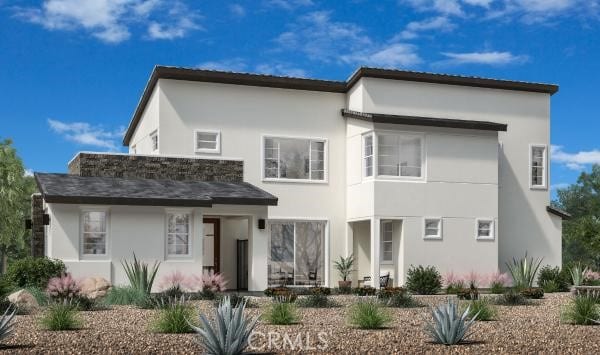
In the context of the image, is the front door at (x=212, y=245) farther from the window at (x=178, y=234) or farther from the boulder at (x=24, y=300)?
the boulder at (x=24, y=300)

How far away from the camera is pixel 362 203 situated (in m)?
27.8

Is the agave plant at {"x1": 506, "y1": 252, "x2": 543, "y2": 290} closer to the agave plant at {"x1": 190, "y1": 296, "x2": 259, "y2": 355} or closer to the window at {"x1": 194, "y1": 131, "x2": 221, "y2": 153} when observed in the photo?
the window at {"x1": 194, "y1": 131, "x2": 221, "y2": 153}

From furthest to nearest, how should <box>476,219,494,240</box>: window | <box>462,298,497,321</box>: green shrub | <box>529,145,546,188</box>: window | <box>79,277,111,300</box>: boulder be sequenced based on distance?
<box>529,145,546,188</box>: window → <box>476,219,494,240</box>: window → <box>79,277,111,300</box>: boulder → <box>462,298,497,321</box>: green shrub

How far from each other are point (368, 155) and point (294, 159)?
2671 millimetres

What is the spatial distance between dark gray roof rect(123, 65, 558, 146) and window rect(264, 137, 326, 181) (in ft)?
6.13

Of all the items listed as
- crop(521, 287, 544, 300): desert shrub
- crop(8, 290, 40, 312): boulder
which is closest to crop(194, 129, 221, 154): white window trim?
crop(8, 290, 40, 312): boulder

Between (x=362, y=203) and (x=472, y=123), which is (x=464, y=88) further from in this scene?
(x=362, y=203)

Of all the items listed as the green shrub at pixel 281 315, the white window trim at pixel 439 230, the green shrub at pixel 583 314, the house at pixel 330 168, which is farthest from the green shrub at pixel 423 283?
the green shrub at pixel 281 315

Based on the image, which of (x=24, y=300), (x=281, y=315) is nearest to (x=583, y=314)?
(x=281, y=315)

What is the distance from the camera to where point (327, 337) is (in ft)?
43.3

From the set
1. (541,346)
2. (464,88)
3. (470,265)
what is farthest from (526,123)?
(541,346)

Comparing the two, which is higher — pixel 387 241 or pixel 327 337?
pixel 387 241

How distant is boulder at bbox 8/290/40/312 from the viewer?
18.1 metres

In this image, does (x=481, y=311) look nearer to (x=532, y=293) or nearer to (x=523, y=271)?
(x=532, y=293)
